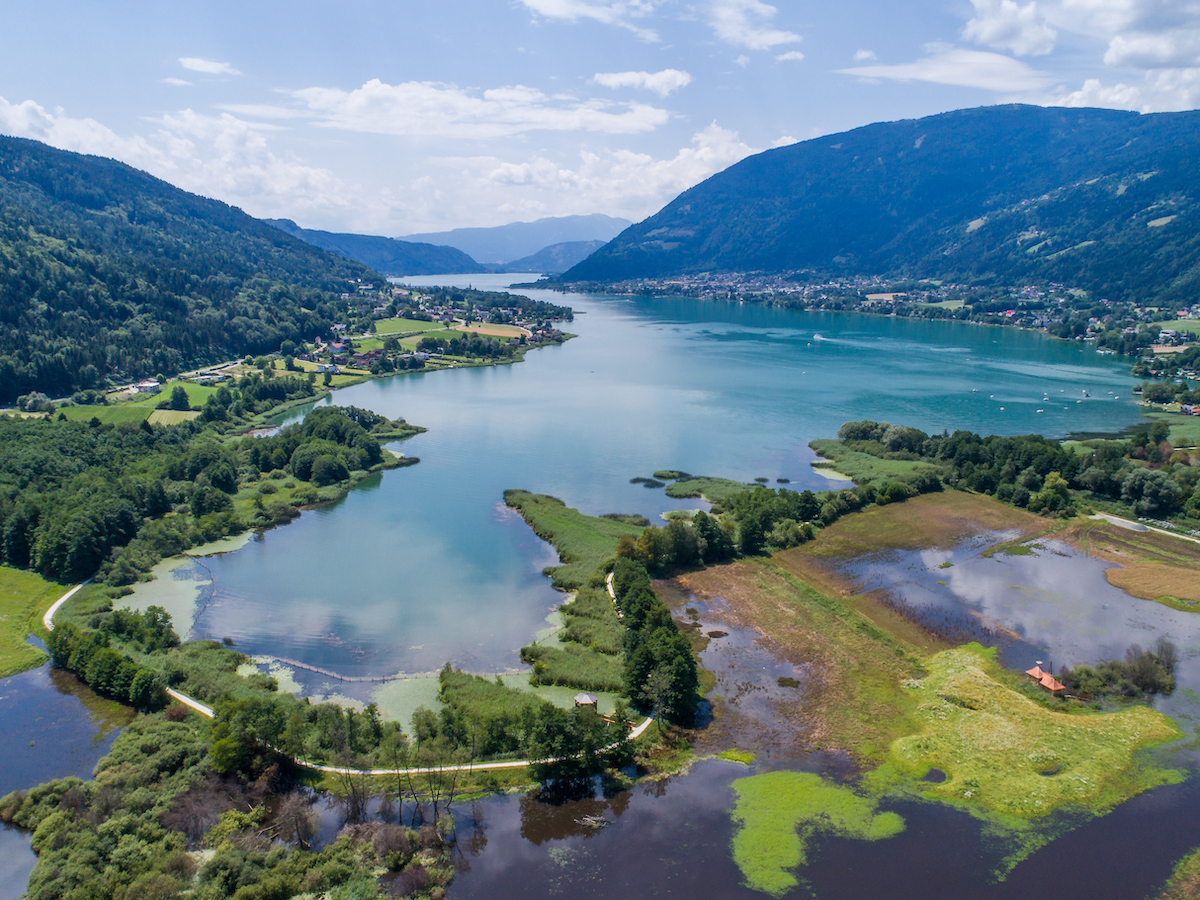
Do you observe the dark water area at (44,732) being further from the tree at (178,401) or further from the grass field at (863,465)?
the tree at (178,401)

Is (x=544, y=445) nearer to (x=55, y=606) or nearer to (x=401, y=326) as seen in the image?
(x=55, y=606)

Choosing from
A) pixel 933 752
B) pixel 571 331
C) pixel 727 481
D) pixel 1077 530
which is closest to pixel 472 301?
pixel 571 331

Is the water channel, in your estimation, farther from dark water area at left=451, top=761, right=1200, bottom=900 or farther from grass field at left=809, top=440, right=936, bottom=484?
grass field at left=809, top=440, right=936, bottom=484

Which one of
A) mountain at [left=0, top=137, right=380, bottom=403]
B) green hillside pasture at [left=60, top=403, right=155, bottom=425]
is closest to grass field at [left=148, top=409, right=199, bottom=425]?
green hillside pasture at [left=60, top=403, right=155, bottom=425]

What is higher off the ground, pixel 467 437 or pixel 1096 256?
pixel 1096 256

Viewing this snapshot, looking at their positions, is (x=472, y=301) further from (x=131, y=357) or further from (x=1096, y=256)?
(x=1096, y=256)

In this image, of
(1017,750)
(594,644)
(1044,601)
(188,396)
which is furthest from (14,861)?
(188,396)
